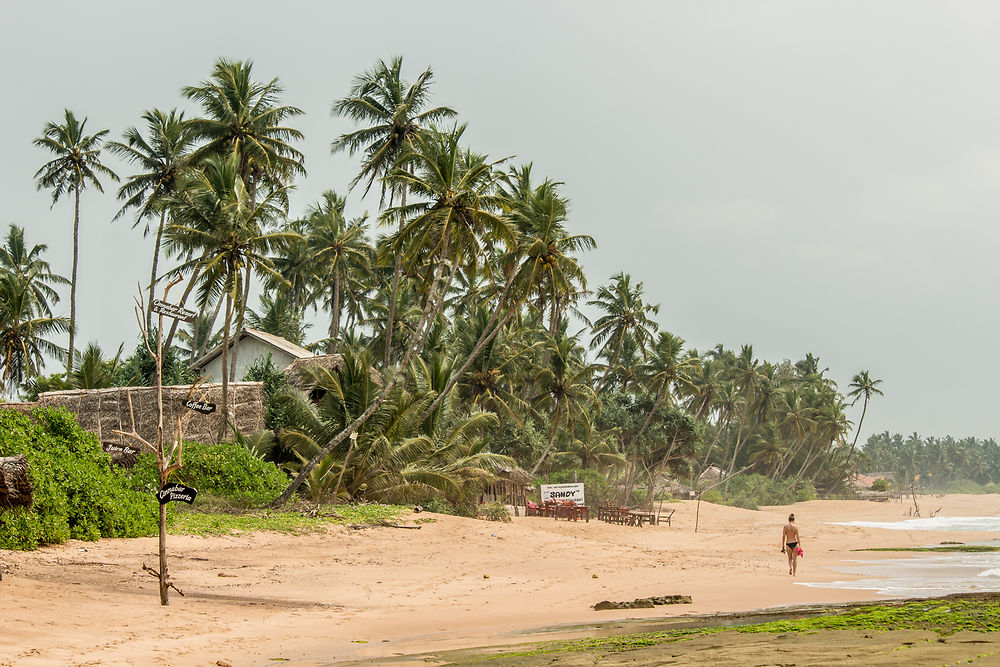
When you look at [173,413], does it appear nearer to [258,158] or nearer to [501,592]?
[501,592]

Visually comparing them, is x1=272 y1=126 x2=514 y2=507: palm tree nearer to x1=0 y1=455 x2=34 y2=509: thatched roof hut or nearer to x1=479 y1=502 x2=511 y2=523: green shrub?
x1=479 y1=502 x2=511 y2=523: green shrub

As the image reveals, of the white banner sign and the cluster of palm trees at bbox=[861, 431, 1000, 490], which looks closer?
the white banner sign

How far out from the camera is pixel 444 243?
24.7 metres

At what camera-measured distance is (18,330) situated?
1425 inches

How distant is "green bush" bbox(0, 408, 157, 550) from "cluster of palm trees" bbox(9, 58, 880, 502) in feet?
17.0

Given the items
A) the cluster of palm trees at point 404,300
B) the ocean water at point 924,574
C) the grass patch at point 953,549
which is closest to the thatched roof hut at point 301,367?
the cluster of palm trees at point 404,300

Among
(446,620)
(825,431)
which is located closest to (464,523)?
(446,620)

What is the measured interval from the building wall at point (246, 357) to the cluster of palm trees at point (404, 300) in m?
1.49

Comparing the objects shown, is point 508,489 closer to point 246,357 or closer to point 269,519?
point 246,357

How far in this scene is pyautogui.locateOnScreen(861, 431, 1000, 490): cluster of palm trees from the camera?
14275cm

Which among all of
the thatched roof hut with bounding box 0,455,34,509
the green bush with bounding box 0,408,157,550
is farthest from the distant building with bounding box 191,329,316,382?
the thatched roof hut with bounding box 0,455,34,509

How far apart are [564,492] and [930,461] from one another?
459ft

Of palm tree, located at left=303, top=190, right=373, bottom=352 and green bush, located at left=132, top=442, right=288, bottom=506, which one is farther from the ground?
palm tree, located at left=303, top=190, right=373, bottom=352

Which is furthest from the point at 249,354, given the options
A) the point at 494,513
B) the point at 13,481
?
the point at 13,481
